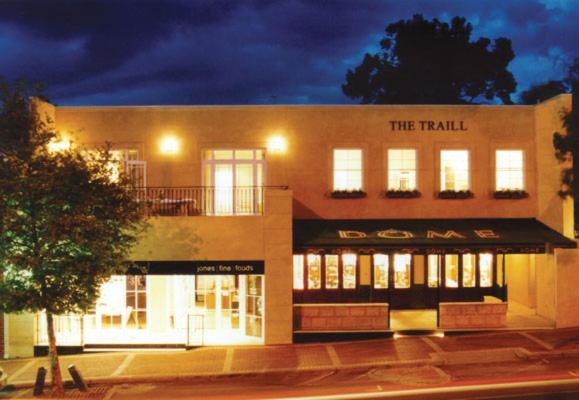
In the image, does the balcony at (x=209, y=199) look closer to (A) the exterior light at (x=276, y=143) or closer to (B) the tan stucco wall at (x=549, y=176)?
(A) the exterior light at (x=276, y=143)

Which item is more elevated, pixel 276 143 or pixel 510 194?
pixel 276 143

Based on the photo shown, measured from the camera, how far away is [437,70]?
37.5 meters

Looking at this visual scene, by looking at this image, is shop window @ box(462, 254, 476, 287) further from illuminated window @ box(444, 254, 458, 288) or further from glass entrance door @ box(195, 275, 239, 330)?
glass entrance door @ box(195, 275, 239, 330)

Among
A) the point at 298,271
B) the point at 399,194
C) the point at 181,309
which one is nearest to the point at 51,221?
the point at 181,309

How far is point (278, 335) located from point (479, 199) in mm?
7996

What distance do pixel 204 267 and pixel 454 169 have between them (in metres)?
8.77

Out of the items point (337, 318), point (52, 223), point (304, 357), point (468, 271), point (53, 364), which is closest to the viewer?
point (52, 223)

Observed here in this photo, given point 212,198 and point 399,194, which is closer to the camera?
point 212,198

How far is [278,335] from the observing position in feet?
56.2

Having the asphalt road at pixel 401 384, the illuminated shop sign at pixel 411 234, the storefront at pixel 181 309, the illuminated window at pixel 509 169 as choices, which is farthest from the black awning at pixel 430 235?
the asphalt road at pixel 401 384

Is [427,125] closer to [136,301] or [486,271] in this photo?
[486,271]

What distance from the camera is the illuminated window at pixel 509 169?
19.8 m

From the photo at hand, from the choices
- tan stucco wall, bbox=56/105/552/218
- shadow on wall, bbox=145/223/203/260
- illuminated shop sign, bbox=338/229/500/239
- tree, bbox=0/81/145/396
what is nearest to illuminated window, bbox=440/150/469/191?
tan stucco wall, bbox=56/105/552/218

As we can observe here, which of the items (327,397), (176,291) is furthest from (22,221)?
(327,397)
